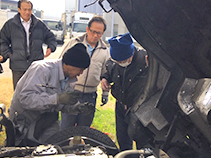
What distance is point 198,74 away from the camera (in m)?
1.82

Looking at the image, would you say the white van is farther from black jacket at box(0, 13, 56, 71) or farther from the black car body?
the black car body

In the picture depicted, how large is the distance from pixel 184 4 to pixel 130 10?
0.36m

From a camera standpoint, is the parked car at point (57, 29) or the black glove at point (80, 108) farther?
the parked car at point (57, 29)

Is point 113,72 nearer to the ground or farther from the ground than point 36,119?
farther from the ground

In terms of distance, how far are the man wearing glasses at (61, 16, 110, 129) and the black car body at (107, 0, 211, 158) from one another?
56.0 inches

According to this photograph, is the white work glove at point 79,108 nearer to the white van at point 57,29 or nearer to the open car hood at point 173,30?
the open car hood at point 173,30

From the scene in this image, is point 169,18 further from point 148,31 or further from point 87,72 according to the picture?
point 87,72

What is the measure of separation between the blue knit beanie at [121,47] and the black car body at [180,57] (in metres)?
0.75

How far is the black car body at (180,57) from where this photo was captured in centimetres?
165

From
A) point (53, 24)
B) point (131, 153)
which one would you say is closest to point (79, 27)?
point (53, 24)

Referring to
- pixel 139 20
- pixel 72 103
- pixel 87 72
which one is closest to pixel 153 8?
pixel 139 20

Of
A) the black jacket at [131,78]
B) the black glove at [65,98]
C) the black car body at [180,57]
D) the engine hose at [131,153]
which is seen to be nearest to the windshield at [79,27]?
the black jacket at [131,78]

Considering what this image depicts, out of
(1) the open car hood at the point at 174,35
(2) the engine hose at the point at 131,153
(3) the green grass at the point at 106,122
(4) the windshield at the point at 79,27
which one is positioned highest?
(1) the open car hood at the point at 174,35

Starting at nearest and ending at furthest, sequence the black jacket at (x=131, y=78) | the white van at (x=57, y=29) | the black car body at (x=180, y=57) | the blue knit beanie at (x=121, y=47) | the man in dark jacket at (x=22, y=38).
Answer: the black car body at (x=180, y=57) < the blue knit beanie at (x=121, y=47) < the black jacket at (x=131, y=78) < the man in dark jacket at (x=22, y=38) < the white van at (x=57, y=29)
